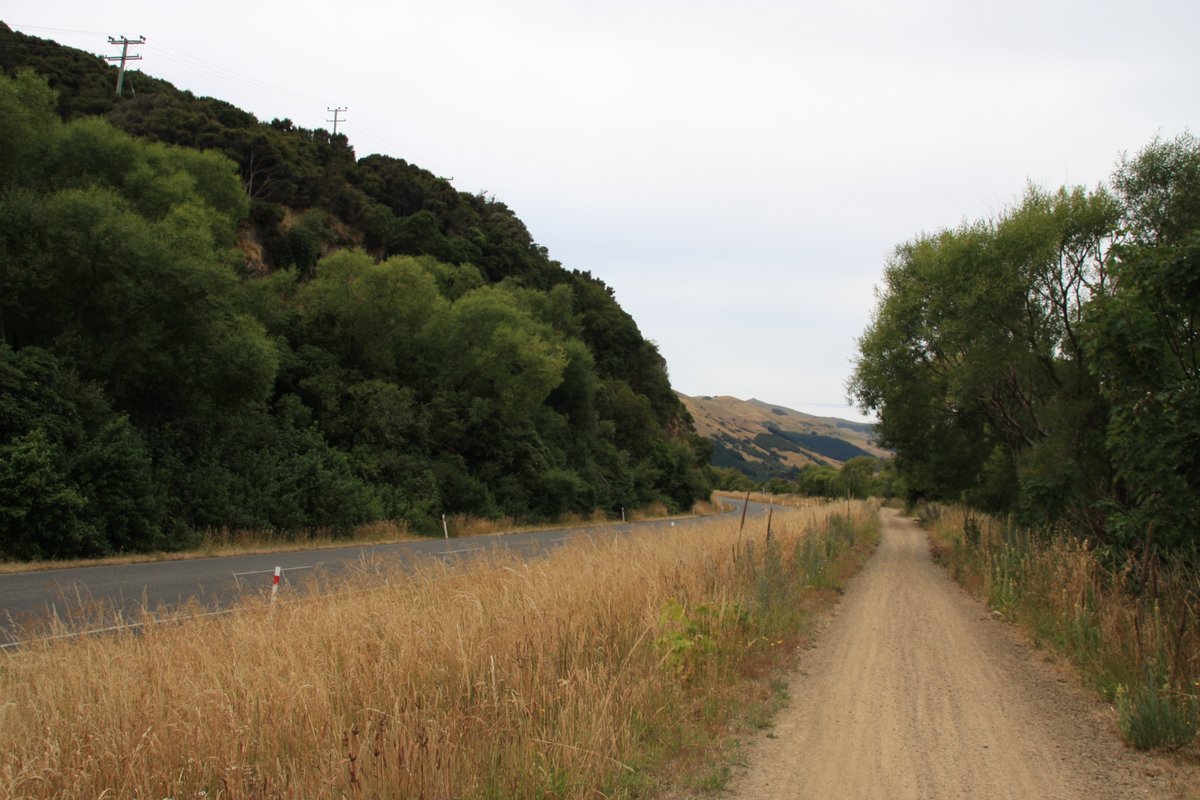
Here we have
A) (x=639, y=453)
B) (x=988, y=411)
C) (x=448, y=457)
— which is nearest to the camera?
(x=988, y=411)

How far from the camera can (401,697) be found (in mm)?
4844

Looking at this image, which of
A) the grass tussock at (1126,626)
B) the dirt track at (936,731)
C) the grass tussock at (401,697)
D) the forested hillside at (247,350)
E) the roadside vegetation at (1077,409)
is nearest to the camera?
the grass tussock at (401,697)

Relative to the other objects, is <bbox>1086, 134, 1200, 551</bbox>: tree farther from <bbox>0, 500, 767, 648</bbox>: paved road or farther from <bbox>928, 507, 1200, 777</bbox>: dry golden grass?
<bbox>0, 500, 767, 648</bbox>: paved road

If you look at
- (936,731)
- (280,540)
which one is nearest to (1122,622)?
(936,731)

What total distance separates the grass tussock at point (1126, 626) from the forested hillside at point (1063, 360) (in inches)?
Result: 20.7

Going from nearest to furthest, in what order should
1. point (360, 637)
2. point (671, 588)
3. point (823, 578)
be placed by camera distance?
point (360, 637) < point (671, 588) < point (823, 578)

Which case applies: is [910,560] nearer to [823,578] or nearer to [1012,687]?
[823,578]

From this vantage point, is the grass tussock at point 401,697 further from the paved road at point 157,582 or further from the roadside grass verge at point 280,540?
the roadside grass verge at point 280,540

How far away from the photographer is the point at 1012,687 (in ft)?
26.2

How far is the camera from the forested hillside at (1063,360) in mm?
7926

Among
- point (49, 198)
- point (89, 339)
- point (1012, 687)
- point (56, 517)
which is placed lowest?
point (56, 517)

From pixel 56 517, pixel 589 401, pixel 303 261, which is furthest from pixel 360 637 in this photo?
pixel 589 401

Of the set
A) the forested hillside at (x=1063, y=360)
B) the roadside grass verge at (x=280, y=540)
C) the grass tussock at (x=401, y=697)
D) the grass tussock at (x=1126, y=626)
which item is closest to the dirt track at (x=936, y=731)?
the grass tussock at (x=1126, y=626)

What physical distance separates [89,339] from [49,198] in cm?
429
